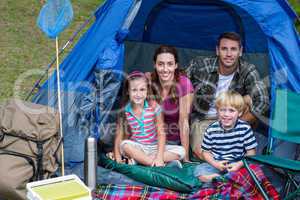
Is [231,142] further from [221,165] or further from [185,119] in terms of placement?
[185,119]

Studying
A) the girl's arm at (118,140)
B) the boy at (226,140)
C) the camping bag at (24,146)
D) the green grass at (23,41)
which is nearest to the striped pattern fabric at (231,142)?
the boy at (226,140)

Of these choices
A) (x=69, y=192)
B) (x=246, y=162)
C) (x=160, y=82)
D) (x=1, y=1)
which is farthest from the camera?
(x=1, y=1)

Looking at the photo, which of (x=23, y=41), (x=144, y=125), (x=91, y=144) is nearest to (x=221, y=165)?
(x=144, y=125)

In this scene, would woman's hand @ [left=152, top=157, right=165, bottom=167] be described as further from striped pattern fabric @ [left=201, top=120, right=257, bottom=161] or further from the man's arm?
the man's arm

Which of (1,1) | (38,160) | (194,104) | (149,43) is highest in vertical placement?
(1,1)

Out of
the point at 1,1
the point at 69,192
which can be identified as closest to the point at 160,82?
the point at 69,192

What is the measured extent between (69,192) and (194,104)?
5.17ft

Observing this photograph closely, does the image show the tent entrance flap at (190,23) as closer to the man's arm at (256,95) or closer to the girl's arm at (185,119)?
the man's arm at (256,95)

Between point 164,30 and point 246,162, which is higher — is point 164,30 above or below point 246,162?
above

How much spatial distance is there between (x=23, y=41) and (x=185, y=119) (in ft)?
15.3

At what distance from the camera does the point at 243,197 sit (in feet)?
11.0

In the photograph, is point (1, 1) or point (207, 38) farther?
point (1, 1)

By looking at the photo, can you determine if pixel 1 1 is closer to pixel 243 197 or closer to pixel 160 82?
pixel 160 82

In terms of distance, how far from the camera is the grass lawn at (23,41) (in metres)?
6.22
